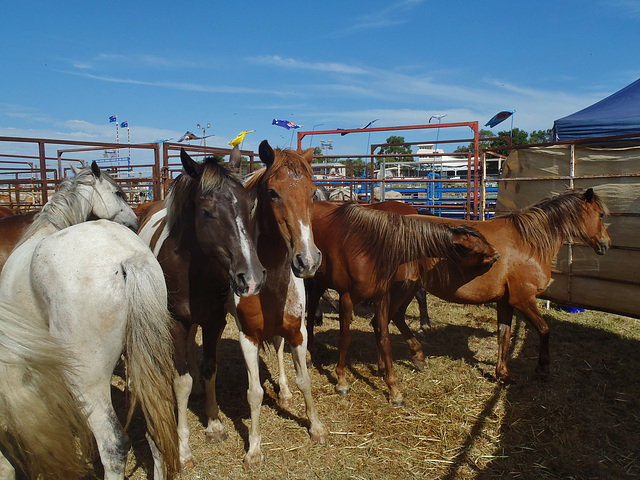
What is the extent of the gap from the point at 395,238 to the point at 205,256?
5.65ft

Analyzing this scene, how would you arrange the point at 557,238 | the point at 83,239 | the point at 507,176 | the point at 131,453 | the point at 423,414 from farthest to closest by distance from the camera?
the point at 507,176 < the point at 557,238 < the point at 423,414 < the point at 131,453 < the point at 83,239

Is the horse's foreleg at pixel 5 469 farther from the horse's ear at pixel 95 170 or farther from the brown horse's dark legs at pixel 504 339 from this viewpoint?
the brown horse's dark legs at pixel 504 339

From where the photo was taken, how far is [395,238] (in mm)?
3564

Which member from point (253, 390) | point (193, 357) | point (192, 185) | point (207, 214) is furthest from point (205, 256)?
point (193, 357)

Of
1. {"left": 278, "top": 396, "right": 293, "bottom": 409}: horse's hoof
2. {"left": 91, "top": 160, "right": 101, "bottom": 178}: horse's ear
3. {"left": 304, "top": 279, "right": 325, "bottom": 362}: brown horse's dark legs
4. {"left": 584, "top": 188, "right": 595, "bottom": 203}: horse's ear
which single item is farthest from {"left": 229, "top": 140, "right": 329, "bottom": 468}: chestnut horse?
{"left": 584, "top": 188, "right": 595, "bottom": 203}: horse's ear

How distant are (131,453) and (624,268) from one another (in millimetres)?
5253

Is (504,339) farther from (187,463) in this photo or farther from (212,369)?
(187,463)

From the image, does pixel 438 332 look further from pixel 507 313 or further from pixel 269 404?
pixel 269 404

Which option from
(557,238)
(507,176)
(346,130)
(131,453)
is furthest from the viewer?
(346,130)

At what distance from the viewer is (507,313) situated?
3.98 m

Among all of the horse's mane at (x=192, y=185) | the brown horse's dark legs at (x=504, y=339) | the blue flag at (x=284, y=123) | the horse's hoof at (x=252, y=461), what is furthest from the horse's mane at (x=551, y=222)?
the blue flag at (x=284, y=123)

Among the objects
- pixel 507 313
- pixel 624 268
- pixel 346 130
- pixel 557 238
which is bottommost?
pixel 507 313

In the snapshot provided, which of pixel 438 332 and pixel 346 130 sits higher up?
pixel 346 130

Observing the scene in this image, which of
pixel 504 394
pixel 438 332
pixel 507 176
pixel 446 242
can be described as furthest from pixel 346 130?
pixel 504 394
